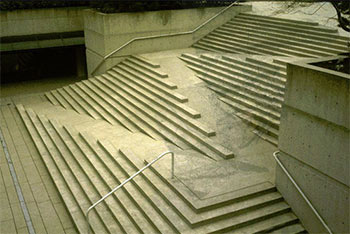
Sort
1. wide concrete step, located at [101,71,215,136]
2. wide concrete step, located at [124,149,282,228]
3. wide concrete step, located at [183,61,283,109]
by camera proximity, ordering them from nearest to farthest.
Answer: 1. wide concrete step, located at [124,149,282,228]
2. wide concrete step, located at [101,71,215,136]
3. wide concrete step, located at [183,61,283,109]

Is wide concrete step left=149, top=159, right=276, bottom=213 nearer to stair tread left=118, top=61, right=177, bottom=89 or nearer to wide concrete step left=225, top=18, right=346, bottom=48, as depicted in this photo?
stair tread left=118, top=61, right=177, bottom=89

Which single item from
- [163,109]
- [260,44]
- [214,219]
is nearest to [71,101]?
[163,109]

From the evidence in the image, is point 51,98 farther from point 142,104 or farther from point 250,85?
point 250,85

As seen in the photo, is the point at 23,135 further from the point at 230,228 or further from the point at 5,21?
the point at 230,228

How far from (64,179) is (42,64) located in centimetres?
1291

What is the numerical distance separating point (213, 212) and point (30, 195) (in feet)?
17.1

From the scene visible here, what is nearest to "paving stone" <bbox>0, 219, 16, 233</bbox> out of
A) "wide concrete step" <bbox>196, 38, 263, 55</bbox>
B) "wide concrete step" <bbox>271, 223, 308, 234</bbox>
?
"wide concrete step" <bbox>271, 223, 308, 234</bbox>

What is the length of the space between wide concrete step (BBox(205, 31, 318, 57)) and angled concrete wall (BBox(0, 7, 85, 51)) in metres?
6.83

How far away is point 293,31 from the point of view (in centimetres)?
1538

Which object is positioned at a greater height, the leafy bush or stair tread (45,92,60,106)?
the leafy bush

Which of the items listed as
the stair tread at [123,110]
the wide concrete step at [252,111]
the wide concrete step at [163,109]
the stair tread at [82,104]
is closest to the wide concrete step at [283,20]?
the wide concrete step at [252,111]

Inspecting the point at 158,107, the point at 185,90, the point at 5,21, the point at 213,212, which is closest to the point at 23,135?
the point at 158,107

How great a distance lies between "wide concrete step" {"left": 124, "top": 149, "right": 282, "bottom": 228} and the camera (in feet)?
25.3

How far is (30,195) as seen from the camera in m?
10.4
